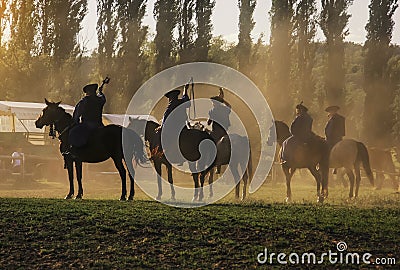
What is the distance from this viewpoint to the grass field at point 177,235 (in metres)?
11.2

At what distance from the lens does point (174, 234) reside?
12758 mm

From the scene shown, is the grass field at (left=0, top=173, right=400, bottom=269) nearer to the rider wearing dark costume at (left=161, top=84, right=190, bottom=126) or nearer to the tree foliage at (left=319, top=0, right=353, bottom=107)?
the rider wearing dark costume at (left=161, top=84, right=190, bottom=126)

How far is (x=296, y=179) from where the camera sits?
44.4 metres

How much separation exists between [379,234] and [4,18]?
140 feet

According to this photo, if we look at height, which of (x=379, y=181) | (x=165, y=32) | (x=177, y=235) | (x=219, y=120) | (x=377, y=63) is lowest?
(x=177, y=235)

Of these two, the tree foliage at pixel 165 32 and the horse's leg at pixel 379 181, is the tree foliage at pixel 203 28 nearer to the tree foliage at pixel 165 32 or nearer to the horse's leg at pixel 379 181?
the tree foliage at pixel 165 32

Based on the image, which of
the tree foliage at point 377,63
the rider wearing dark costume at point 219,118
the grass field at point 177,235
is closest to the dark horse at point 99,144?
the rider wearing dark costume at point 219,118

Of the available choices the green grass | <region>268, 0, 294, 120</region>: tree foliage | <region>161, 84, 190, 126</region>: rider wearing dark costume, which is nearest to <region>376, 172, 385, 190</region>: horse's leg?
<region>268, 0, 294, 120</region>: tree foliage

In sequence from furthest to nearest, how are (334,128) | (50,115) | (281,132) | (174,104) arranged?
(334,128) < (281,132) < (174,104) < (50,115)

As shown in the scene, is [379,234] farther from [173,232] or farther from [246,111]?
[246,111]

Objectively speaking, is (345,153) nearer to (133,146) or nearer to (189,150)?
(189,150)

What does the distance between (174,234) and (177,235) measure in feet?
0.34

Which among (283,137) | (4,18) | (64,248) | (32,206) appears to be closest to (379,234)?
(64,248)

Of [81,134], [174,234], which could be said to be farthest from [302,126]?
[174,234]
